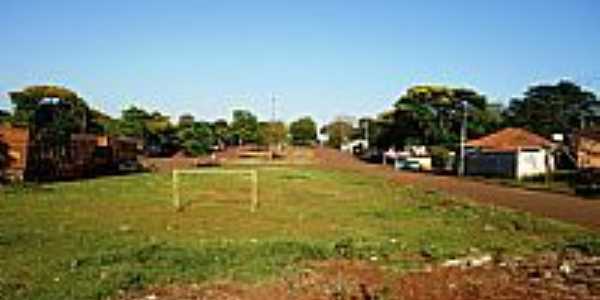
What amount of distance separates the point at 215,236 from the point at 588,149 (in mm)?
39909

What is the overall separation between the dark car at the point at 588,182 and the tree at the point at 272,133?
87.1m

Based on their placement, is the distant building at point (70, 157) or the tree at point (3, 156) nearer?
the tree at point (3, 156)

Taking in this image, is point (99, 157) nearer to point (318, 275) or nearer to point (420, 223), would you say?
point (420, 223)

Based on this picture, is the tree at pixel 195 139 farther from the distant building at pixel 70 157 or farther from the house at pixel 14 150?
the house at pixel 14 150

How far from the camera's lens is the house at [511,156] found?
184 ft

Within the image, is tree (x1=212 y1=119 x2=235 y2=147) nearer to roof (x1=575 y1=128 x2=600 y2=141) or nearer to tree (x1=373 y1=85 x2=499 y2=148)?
tree (x1=373 y1=85 x2=499 y2=148)

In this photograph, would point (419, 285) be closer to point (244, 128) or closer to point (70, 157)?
point (70, 157)

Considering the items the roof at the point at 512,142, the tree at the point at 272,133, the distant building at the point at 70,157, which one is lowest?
the distant building at the point at 70,157

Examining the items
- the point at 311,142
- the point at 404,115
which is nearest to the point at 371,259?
the point at 404,115

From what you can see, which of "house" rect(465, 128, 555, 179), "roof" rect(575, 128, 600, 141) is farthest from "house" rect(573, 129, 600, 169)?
"house" rect(465, 128, 555, 179)

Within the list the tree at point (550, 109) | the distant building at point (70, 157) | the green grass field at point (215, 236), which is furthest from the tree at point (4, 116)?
the tree at point (550, 109)

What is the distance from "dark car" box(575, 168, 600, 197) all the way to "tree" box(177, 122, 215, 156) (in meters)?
54.9

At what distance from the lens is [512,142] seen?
62875mm

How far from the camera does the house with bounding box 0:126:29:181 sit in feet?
125
